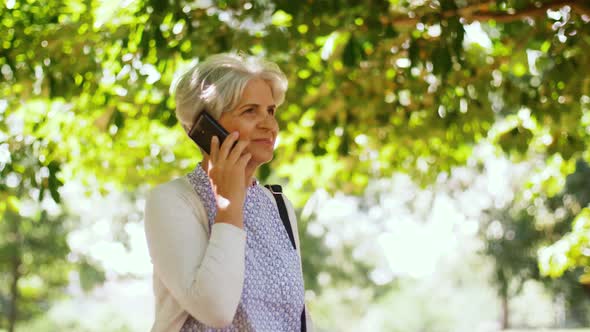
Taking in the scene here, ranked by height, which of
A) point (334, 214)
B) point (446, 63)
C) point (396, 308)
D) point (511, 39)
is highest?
point (446, 63)

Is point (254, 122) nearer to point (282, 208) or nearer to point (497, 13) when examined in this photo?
point (282, 208)

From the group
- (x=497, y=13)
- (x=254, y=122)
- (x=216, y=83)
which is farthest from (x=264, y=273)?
(x=497, y=13)

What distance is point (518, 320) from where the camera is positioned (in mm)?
36969

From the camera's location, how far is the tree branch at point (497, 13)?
6.12m

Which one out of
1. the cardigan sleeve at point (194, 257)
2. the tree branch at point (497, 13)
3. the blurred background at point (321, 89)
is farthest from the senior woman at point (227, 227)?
the tree branch at point (497, 13)

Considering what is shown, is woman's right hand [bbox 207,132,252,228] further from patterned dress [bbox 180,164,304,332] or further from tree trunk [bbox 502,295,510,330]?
tree trunk [bbox 502,295,510,330]

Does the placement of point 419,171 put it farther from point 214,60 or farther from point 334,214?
point 334,214

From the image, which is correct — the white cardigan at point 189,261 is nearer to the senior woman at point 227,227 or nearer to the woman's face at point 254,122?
the senior woman at point 227,227

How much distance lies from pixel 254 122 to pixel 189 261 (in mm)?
454

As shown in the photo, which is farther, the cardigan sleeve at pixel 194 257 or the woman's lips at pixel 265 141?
the woman's lips at pixel 265 141

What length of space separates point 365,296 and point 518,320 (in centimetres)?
687

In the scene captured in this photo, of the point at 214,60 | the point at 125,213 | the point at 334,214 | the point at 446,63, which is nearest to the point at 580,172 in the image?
the point at 334,214

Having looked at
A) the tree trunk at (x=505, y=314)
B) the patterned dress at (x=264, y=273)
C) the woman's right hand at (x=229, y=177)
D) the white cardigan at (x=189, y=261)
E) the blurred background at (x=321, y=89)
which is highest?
the woman's right hand at (x=229, y=177)

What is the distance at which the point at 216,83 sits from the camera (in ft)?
8.41
